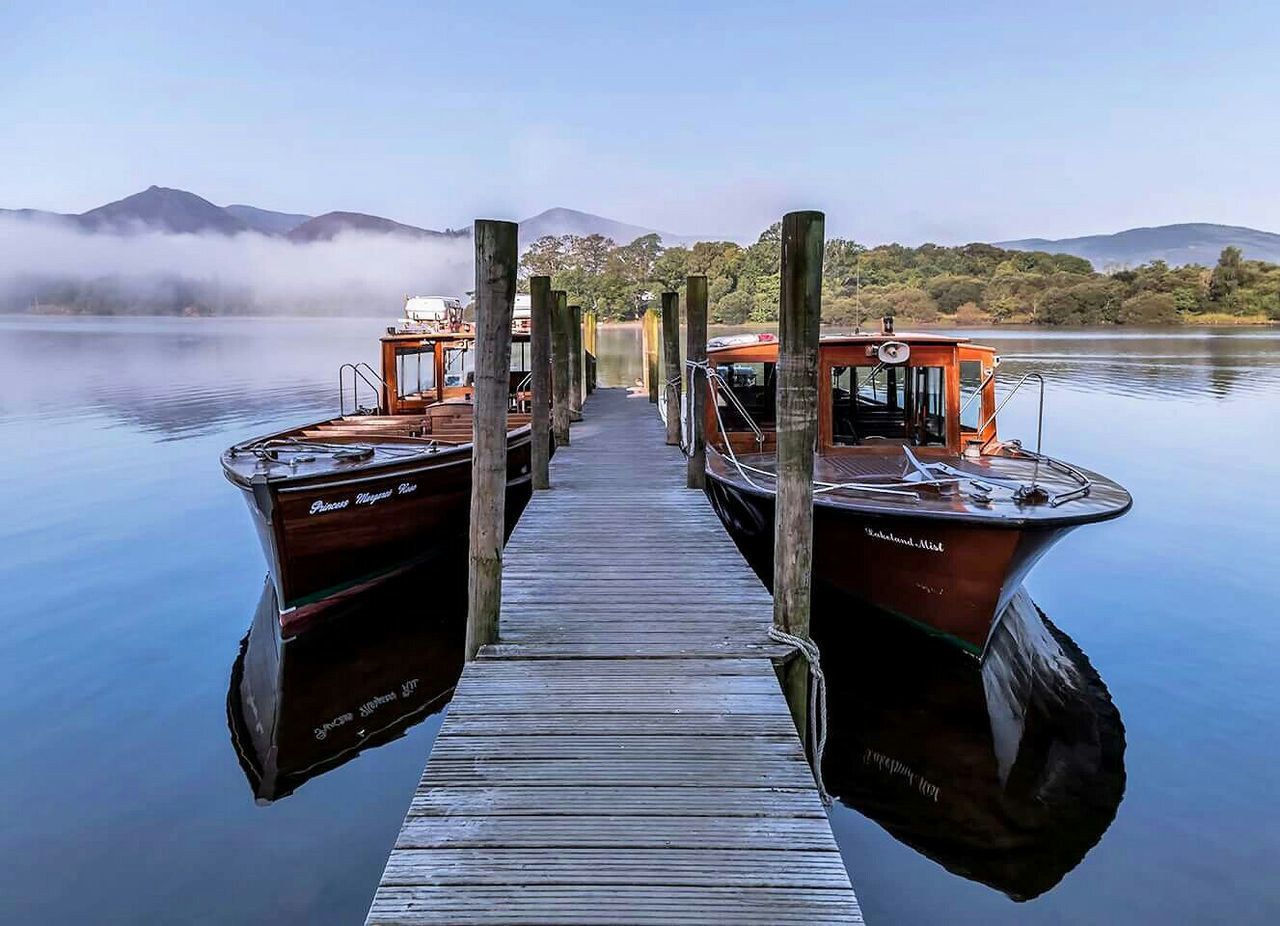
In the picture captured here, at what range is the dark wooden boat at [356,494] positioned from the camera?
29.0 ft

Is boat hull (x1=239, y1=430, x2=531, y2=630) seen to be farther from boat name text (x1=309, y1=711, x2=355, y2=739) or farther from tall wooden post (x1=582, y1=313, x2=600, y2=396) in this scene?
tall wooden post (x1=582, y1=313, x2=600, y2=396)

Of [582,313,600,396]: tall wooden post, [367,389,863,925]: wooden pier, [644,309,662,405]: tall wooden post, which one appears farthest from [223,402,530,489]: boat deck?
[582,313,600,396]: tall wooden post

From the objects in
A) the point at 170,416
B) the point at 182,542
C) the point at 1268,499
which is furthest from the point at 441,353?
the point at 170,416

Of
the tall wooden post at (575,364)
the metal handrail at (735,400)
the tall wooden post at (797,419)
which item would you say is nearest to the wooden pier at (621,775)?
the tall wooden post at (797,419)

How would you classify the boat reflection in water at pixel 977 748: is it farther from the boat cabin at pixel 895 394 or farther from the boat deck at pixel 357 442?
the boat deck at pixel 357 442

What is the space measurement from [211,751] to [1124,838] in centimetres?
709

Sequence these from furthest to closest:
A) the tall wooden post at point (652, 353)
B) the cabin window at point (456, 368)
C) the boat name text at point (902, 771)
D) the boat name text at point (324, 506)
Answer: the tall wooden post at point (652, 353)
the cabin window at point (456, 368)
the boat name text at point (324, 506)
the boat name text at point (902, 771)

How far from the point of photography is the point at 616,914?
3.11 meters

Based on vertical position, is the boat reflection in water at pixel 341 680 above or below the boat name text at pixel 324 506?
below

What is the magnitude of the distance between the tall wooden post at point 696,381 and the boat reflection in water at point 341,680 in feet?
10.7

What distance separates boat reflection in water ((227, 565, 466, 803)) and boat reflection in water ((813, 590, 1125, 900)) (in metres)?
3.89

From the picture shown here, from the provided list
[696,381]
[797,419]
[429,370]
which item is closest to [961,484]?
[696,381]

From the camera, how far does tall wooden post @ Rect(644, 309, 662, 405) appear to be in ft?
73.5

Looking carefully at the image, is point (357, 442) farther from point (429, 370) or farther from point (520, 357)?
point (520, 357)
